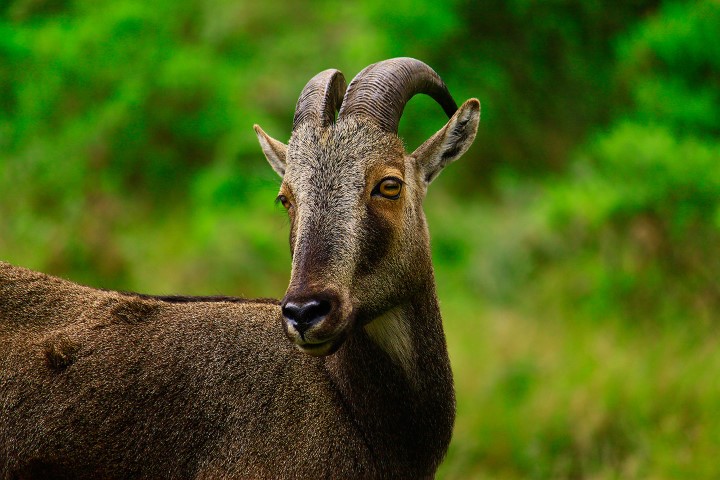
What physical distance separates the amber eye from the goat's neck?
69 centimetres

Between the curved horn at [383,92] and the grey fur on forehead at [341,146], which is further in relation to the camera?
the curved horn at [383,92]

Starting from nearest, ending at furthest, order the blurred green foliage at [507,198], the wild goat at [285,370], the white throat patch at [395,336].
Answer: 1. the wild goat at [285,370]
2. the white throat patch at [395,336]
3. the blurred green foliage at [507,198]

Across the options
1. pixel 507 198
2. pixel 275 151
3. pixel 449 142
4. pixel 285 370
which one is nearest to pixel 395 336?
pixel 285 370

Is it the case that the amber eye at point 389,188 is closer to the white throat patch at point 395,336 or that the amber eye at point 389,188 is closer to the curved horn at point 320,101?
the curved horn at point 320,101

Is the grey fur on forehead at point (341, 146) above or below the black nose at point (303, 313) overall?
above

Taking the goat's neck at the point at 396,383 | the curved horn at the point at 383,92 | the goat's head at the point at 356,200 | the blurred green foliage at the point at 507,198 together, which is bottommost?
the goat's neck at the point at 396,383

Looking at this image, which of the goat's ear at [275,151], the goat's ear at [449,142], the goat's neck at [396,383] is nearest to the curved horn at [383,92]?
the goat's ear at [449,142]

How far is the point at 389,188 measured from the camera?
5.99 meters

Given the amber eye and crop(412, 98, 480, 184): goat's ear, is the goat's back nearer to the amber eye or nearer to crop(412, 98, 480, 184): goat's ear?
the amber eye

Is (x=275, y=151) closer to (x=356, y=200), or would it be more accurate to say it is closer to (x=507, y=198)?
(x=356, y=200)

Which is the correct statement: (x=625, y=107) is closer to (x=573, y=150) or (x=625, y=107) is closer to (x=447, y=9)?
(x=573, y=150)

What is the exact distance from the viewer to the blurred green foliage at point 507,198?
42.1 feet

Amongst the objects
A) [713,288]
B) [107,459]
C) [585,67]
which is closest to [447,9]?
[585,67]

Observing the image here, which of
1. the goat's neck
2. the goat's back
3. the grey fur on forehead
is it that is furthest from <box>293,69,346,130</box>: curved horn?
the goat's back
